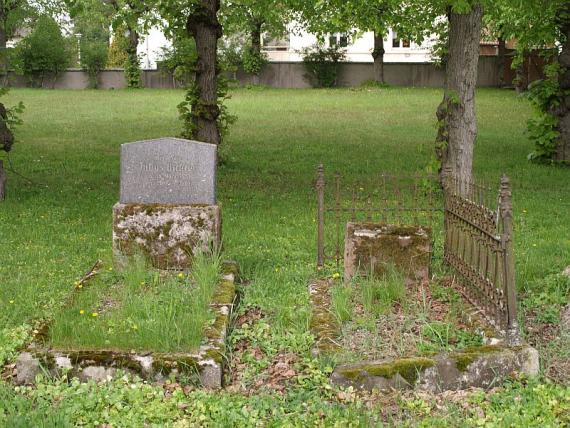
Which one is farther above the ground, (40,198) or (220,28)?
(220,28)

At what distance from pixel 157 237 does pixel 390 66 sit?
38820 millimetres

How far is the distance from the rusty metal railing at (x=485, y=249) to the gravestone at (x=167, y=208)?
2432mm

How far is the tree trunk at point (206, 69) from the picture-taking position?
15.7 metres

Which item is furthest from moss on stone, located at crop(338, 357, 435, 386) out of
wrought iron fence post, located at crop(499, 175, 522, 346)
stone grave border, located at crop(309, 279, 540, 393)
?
wrought iron fence post, located at crop(499, 175, 522, 346)

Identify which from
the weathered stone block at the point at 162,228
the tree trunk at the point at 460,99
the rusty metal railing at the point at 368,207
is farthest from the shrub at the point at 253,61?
the weathered stone block at the point at 162,228

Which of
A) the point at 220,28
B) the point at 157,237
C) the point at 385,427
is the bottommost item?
the point at 385,427

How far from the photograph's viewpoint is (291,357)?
6.50 m

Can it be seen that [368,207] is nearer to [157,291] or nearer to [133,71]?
[157,291]

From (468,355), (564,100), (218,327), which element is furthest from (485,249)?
(564,100)

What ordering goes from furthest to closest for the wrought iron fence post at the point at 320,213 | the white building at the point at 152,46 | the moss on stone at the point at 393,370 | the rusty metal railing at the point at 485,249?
1. the white building at the point at 152,46
2. the wrought iron fence post at the point at 320,213
3. the rusty metal railing at the point at 485,249
4. the moss on stone at the point at 393,370

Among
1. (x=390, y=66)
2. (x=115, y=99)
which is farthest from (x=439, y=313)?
(x=390, y=66)

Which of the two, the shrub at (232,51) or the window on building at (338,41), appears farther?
the window on building at (338,41)

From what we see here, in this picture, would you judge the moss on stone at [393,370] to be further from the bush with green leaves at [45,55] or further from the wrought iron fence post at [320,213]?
the bush with green leaves at [45,55]

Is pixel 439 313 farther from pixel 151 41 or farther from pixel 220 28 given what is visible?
pixel 151 41
